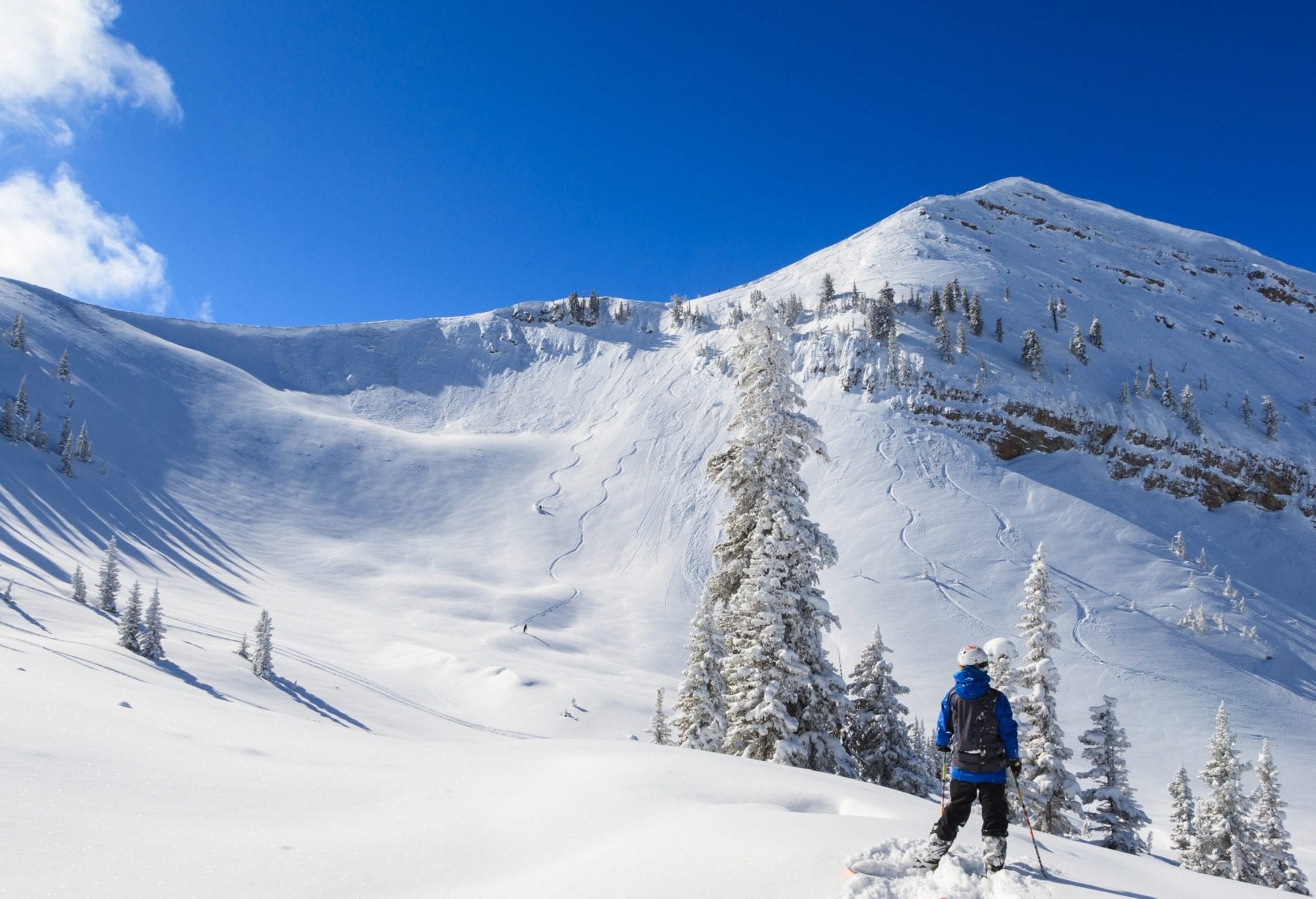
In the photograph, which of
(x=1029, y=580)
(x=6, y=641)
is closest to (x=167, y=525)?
(x=6, y=641)

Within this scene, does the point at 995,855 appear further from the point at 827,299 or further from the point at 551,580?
the point at 827,299

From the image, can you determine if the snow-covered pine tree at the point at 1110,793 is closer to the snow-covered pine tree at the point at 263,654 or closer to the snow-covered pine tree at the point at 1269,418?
the snow-covered pine tree at the point at 263,654

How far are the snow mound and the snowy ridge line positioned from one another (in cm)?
2215

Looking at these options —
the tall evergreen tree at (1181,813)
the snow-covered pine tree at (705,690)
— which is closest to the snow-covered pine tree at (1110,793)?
the tall evergreen tree at (1181,813)

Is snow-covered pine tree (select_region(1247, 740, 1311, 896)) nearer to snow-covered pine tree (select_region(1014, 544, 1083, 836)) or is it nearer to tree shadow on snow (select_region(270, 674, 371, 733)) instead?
snow-covered pine tree (select_region(1014, 544, 1083, 836))

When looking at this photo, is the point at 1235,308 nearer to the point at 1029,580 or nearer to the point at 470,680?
the point at 1029,580

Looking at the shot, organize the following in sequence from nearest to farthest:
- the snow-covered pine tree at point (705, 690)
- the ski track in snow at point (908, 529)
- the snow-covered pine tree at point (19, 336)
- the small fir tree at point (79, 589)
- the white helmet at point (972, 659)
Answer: the white helmet at point (972, 659)
the snow-covered pine tree at point (705, 690)
the small fir tree at point (79, 589)
the ski track in snow at point (908, 529)
the snow-covered pine tree at point (19, 336)

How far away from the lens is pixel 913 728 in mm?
28828

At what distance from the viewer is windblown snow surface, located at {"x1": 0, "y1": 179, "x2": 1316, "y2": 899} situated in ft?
19.1

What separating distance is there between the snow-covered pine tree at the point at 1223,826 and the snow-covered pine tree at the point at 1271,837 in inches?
13.0

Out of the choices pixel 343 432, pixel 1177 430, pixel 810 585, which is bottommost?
pixel 810 585

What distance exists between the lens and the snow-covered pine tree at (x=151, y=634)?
2174 centimetres

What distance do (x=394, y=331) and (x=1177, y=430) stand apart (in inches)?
4095

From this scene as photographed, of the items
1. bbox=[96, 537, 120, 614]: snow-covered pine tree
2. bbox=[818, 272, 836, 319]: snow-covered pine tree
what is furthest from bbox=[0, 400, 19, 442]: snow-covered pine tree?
bbox=[818, 272, 836, 319]: snow-covered pine tree
